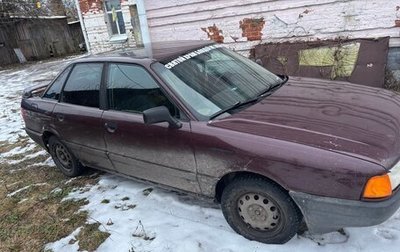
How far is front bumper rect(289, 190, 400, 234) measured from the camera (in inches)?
92.7

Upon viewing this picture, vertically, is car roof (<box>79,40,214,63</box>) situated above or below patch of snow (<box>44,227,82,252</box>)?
above

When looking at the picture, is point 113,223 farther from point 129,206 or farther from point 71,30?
point 71,30

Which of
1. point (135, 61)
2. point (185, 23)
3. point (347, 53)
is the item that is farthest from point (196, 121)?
point (185, 23)

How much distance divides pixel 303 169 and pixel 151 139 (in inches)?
56.4

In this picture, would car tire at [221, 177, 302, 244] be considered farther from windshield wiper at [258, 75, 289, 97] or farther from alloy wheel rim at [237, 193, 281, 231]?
windshield wiper at [258, 75, 289, 97]

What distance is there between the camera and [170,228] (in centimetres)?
330

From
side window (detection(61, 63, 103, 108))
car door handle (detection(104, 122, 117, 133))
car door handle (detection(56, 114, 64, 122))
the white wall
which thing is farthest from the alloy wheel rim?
the white wall

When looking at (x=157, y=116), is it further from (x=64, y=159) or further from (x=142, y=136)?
(x=64, y=159)

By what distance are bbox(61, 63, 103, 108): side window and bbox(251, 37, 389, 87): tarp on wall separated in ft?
12.2

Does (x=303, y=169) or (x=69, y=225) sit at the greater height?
(x=303, y=169)

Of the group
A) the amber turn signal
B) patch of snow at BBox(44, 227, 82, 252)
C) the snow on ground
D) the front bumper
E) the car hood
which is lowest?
patch of snow at BBox(44, 227, 82, 252)

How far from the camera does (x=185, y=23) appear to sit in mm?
7289

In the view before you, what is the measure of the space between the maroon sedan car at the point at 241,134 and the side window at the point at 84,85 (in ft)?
0.04

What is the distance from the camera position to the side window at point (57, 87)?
4324 millimetres
